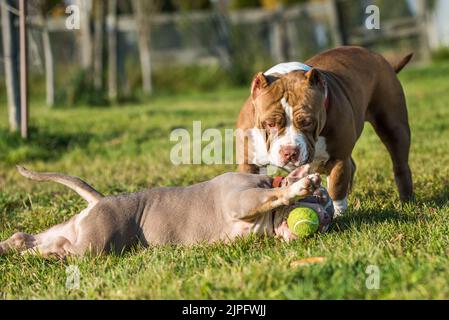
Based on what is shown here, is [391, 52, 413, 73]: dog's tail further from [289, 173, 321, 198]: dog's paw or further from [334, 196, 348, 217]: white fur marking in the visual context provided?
[289, 173, 321, 198]: dog's paw

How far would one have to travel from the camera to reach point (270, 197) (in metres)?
3.60

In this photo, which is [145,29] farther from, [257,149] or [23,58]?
Result: [257,149]

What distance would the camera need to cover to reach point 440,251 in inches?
131

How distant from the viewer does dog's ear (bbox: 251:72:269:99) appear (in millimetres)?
4375

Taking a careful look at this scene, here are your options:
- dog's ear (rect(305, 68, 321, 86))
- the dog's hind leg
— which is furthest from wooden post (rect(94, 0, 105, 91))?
dog's ear (rect(305, 68, 321, 86))

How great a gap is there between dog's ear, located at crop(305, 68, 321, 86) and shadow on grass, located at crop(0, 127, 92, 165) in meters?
4.40

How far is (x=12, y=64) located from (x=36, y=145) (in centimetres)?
102

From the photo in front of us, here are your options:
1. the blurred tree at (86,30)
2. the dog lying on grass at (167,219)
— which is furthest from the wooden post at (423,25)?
the dog lying on grass at (167,219)

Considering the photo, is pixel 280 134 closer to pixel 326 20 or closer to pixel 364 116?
pixel 364 116

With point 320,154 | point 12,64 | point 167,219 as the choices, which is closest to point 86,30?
point 12,64

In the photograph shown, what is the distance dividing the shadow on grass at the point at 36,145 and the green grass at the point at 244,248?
16 millimetres

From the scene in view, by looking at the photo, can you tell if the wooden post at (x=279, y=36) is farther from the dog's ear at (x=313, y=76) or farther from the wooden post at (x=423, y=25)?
the dog's ear at (x=313, y=76)

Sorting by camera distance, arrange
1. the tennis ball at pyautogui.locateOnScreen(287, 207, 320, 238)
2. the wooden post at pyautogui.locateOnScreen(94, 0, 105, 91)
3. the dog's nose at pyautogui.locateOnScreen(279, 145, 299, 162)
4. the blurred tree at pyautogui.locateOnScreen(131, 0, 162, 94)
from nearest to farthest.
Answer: the tennis ball at pyautogui.locateOnScreen(287, 207, 320, 238) < the dog's nose at pyautogui.locateOnScreen(279, 145, 299, 162) < the wooden post at pyautogui.locateOnScreen(94, 0, 105, 91) < the blurred tree at pyautogui.locateOnScreen(131, 0, 162, 94)
